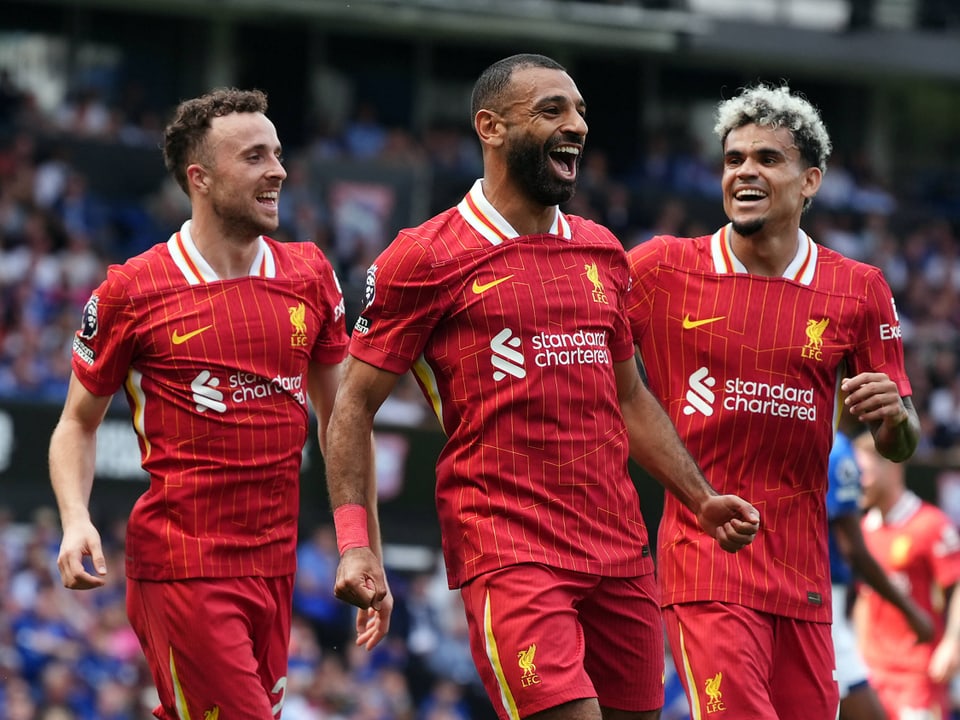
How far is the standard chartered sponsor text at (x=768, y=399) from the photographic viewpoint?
5.93 meters

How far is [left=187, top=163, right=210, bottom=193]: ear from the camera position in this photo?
20.3ft

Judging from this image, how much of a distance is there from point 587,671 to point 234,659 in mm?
1251

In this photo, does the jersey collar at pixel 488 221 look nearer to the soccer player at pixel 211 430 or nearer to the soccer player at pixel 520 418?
the soccer player at pixel 520 418

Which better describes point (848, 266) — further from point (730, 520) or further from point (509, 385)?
point (509, 385)

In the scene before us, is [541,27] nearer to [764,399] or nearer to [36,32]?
[36,32]

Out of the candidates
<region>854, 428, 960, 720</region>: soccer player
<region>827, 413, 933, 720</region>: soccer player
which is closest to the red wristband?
<region>827, 413, 933, 720</region>: soccer player

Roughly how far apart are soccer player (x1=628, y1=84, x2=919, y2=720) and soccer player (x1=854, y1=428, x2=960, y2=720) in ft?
11.2

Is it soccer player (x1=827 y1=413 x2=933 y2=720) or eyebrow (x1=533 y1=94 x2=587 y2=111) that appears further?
soccer player (x1=827 y1=413 x2=933 y2=720)

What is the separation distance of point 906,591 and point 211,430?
203 inches

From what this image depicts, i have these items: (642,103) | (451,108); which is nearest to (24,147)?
(451,108)

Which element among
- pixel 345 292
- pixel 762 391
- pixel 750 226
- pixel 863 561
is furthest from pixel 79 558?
pixel 345 292

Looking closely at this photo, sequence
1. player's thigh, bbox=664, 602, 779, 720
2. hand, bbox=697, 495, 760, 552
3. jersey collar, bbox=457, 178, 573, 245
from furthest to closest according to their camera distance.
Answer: player's thigh, bbox=664, 602, 779, 720
hand, bbox=697, 495, 760, 552
jersey collar, bbox=457, 178, 573, 245

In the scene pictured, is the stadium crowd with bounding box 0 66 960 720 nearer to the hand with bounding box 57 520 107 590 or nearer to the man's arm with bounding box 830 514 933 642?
the man's arm with bounding box 830 514 933 642

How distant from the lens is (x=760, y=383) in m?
5.95
